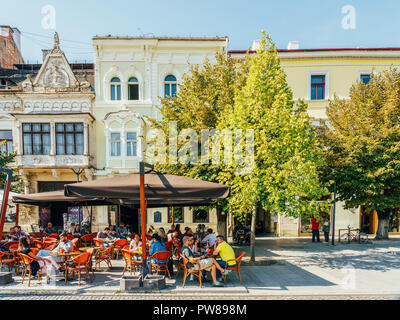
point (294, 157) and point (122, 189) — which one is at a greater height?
point (294, 157)

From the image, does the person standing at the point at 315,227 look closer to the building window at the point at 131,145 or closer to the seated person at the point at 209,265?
the seated person at the point at 209,265

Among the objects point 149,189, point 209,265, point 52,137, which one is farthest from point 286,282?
point 52,137

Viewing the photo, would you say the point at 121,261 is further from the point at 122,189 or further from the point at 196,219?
Answer: the point at 196,219

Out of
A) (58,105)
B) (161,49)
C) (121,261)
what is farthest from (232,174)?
(58,105)

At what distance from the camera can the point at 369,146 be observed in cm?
1309

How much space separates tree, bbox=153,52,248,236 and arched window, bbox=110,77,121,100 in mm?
6593

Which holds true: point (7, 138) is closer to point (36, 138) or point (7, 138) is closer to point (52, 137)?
point (36, 138)

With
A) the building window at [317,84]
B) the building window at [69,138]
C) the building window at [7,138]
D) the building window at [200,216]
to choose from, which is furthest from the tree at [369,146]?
the building window at [7,138]

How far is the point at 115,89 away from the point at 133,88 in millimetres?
1268

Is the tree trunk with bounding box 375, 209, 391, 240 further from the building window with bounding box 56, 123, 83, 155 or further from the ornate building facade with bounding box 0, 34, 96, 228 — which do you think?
the building window with bounding box 56, 123, 83, 155

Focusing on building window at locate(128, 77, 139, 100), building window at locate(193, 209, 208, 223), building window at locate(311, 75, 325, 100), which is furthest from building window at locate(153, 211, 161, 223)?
building window at locate(311, 75, 325, 100)

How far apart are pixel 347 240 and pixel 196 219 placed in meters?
9.38

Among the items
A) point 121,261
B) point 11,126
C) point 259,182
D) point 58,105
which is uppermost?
point 58,105

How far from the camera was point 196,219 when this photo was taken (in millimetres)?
17766
